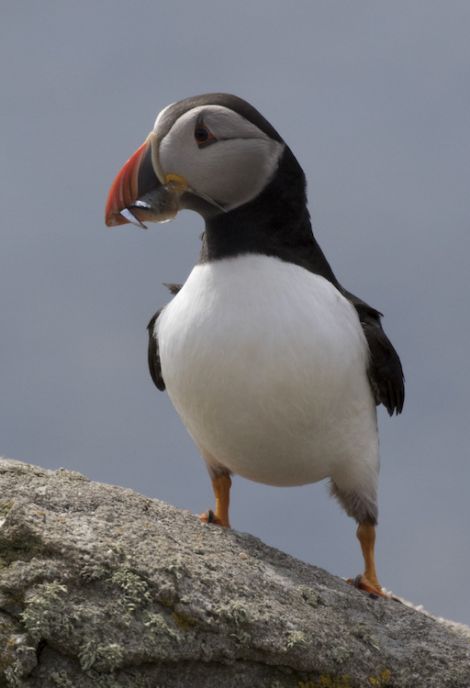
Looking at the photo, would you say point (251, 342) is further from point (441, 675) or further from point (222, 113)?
point (441, 675)

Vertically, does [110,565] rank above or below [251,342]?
below

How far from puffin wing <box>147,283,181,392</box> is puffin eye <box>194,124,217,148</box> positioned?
1410 millimetres

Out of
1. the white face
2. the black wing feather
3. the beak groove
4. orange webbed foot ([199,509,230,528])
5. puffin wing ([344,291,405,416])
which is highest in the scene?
the white face

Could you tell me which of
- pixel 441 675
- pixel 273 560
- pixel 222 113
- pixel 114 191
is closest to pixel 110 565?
pixel 273 560

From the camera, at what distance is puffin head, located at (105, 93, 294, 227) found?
7.09 metres

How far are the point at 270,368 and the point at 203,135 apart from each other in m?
1.61

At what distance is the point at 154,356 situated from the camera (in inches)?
319

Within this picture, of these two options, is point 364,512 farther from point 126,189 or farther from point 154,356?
point 126,189

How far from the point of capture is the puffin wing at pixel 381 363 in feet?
24.5

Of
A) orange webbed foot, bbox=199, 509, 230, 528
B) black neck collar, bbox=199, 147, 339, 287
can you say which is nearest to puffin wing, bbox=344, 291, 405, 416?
black neck collar, bbox=199, 147, 339, 287

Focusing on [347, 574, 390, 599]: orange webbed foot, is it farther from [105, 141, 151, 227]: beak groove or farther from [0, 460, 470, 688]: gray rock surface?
[105, 141, 151, 227]: beak groove

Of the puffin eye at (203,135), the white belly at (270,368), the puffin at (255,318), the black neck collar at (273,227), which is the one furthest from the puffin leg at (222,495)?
the puffin eye at (203,135)

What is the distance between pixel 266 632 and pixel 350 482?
195 cm

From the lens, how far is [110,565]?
5.57m
